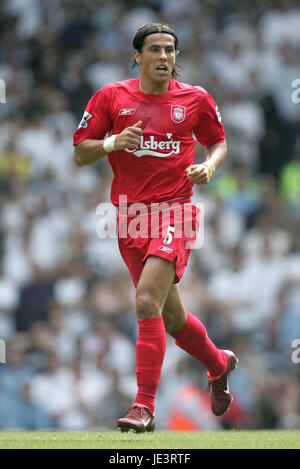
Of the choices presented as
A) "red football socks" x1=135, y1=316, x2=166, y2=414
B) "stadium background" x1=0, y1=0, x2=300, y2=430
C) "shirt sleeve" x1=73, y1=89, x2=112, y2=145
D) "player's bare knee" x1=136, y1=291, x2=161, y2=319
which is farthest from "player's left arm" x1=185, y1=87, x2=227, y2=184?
"stadium background" x1=0, y1=0, x2=300, y2=430

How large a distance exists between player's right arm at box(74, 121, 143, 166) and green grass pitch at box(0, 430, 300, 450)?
1.64 metres

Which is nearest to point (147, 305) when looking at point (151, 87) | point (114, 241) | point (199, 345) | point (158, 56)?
point (199, 345)

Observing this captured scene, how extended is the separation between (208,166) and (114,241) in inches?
201

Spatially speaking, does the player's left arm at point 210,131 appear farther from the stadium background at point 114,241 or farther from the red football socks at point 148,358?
the stadium background at point 114,241

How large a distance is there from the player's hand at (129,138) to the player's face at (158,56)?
1.32ft

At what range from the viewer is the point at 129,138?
5301 mm

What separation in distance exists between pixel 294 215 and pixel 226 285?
4.36ft

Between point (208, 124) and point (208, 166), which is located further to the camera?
point (208, 124)

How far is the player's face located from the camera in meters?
5.58

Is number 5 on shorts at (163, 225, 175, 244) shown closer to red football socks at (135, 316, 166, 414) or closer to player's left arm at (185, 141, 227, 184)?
player's left arm at (185, 141, 227, 184)

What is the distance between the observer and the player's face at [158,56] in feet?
18.3

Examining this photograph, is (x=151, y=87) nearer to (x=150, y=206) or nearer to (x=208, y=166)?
(x=208, y=166)
